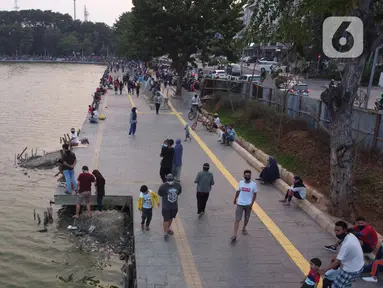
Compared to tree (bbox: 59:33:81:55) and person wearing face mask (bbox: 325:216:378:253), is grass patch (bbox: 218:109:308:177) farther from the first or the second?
tree (bbox: 59:33:81:55)

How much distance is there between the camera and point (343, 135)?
9516 mm

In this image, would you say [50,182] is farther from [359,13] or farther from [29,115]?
[29,115]

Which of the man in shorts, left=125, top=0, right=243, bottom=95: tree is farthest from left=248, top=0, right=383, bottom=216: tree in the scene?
left=125, top=0, right=243, bottom=95: tree

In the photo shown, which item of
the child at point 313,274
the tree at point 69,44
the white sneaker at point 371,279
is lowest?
the white sneaker at point 371,279

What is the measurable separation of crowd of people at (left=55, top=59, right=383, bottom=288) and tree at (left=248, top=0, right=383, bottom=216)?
4.06 ft

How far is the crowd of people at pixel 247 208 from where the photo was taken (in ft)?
19.6

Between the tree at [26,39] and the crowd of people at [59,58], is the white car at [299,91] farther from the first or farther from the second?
the tree at [26,39]

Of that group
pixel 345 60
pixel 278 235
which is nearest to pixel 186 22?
pixel 345 60

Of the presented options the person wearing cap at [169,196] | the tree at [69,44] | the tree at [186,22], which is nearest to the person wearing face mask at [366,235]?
the person wearing cap at [169,196]

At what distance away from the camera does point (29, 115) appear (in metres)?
29.0

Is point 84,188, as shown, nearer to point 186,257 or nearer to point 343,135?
point 186,257

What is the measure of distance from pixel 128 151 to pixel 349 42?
8972 millimetres

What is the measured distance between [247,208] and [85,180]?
12.7 feet

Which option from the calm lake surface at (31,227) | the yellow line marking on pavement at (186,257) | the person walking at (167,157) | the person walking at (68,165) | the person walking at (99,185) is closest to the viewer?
the yellow line marking on pavement at (186,257)
